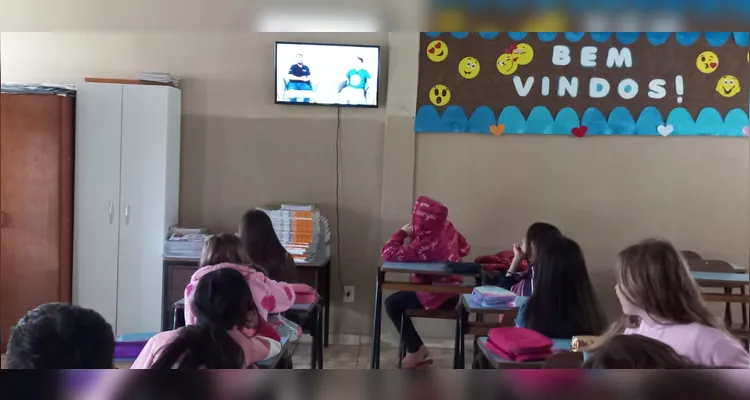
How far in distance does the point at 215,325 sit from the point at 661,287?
28.7 inches

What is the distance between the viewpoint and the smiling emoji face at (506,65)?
232 cm

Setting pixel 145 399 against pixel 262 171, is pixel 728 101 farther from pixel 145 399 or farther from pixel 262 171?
pixel 145 399

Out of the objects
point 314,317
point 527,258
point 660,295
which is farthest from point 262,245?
point 527,258

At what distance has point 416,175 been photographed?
246 cm

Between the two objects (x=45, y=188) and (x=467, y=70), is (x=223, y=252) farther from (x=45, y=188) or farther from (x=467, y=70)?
(x=467, y=70)

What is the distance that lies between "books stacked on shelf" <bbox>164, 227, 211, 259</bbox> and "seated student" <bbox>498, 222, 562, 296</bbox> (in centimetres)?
95

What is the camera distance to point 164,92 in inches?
85.0

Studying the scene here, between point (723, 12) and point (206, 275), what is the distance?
0.96 metres

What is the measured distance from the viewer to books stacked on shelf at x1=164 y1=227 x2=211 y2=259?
1700 mm

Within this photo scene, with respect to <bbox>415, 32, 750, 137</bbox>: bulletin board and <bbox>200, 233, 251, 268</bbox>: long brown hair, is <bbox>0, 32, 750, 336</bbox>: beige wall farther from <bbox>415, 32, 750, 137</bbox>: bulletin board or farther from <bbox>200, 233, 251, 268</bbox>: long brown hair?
<bbox>200, 233, 251, 268</bbox>: long brown hair

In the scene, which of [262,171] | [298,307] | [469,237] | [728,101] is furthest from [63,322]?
[728,101]

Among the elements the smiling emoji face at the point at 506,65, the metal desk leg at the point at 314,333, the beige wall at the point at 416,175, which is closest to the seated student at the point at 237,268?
the metal desk leg at the point at 314,333

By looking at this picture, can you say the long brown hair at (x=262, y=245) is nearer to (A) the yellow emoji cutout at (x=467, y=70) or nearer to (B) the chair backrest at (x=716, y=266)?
(A) the yellow emoji cutout at (x=467, y=70)

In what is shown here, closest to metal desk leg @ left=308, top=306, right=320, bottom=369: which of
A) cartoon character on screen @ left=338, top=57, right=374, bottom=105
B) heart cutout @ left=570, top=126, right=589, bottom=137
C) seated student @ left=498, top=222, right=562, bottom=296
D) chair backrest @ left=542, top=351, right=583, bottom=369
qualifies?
seated student @ left=498, top=222, right=562, bottom=296
